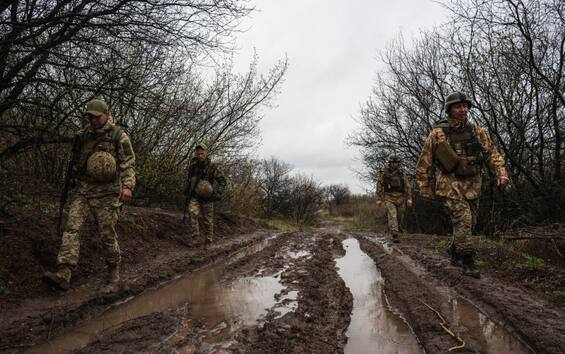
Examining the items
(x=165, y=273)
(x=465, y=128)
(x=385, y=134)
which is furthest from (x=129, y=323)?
(x=385, y=134)

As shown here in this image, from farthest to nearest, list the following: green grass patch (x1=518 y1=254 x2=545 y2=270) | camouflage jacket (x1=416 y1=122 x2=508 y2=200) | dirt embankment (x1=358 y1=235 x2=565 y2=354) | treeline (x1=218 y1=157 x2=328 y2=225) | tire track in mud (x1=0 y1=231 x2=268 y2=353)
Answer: treeline (x1=218 y1=157 x2=328 y2=225)
camouflage jacket (x1=416 y1=122 x2=508 y2=200)
green grass patch (x1=518 y1=254 x2=545 y2=270)
tire track in mud (x1=0 y1=231 x2=268 y2=353)
dirt embankment (x1=358 y1=235 x2=565 y2=354)

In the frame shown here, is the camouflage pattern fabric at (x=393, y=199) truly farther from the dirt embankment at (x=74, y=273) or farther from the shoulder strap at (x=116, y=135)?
the shoulder strap at (x=116, y=135)

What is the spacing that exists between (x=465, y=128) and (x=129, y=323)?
4.69 meters

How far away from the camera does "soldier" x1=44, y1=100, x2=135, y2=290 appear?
4.36 meters

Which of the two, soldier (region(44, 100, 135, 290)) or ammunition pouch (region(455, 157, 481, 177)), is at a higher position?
ammunition pouch (region(455, 157, 481, 177))

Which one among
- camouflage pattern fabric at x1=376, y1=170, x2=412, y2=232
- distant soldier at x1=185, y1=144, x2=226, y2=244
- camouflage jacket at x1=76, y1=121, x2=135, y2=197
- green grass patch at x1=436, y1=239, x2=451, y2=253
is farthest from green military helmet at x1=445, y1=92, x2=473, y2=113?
camouflage pattern fabric at x1=376, y1=170, x2=412, y2=232

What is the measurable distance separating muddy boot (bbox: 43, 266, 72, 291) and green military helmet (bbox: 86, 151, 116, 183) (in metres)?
1.08

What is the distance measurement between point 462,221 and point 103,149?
4.69m

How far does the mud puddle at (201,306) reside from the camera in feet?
9.75

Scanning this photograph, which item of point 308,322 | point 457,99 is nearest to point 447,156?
point 457,99

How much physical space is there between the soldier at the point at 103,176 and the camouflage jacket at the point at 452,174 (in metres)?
3.95

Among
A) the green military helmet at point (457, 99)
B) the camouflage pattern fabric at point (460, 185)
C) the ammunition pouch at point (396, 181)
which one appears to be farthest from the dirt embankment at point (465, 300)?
the ammunition pouch at point (396, 181)

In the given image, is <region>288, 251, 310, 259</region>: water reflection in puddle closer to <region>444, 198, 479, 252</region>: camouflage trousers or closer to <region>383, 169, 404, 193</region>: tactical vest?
<region>444, 198, 479, 252</region>: camouflage trousers

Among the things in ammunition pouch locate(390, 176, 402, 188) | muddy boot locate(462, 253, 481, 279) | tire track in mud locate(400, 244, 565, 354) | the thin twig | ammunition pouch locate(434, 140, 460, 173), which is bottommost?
the thin twig
